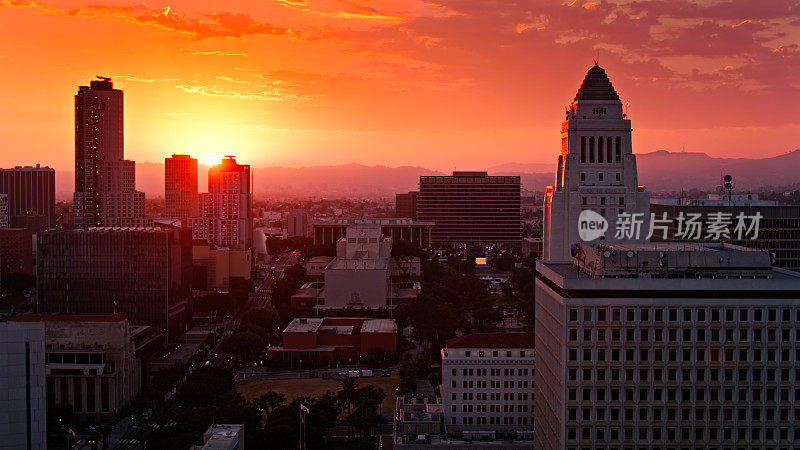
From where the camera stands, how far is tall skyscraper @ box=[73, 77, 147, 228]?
134125mm

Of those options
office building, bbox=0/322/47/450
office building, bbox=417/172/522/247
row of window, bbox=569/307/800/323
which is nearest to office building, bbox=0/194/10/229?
office building, bbox=417/172/522/247

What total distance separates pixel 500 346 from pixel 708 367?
24.1 metres

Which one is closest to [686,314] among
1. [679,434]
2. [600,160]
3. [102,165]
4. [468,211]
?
[679,434]

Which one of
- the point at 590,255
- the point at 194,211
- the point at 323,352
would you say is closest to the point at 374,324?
the point at 323,352

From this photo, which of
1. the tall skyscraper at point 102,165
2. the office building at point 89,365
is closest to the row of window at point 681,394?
the office building at point 89,365

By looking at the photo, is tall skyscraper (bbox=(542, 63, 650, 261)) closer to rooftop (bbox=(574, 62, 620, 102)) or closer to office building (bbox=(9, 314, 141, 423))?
rooftop (bbox=(574, 62, 620, 102))

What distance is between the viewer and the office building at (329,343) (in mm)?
69188

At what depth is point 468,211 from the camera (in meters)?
161

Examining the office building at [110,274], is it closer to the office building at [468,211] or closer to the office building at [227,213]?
the office building at [227,213]

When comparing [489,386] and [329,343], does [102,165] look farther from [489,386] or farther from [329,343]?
[489,386]

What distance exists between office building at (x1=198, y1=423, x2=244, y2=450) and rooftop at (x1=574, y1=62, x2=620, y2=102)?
28.8 m

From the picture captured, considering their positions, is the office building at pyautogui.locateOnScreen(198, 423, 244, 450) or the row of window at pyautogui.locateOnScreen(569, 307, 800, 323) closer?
the row of window at pyautogui.locateOnScreen(569, 307, 800, 323)

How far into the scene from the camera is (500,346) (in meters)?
50.1

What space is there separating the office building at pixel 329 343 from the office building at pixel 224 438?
27205 millimetres
